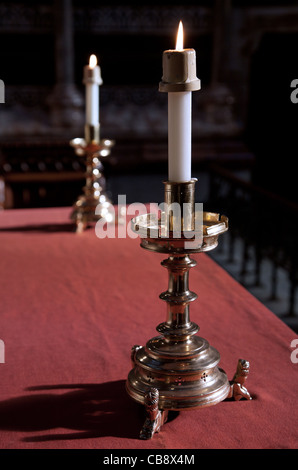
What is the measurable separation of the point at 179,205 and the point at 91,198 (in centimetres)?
138

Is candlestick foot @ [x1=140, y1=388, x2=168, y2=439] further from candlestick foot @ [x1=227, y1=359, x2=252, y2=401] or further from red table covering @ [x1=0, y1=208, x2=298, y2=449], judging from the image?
candlestick foot @ [x1=227, y1=359, x2=252, y2=401]

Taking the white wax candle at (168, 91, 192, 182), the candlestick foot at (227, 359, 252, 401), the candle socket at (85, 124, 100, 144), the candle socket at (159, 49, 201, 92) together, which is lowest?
the candlestick foot at (227, 359, 252, 401)

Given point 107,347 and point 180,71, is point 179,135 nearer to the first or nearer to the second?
point 180,71

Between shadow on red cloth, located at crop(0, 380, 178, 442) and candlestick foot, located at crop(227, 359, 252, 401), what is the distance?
15 centimetres

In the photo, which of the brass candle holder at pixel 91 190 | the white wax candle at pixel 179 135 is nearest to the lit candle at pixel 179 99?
the white wax candle at pixel 179 135

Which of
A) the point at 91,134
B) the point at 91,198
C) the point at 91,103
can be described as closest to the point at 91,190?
the point at 91,198

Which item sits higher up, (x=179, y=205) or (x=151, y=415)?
(x=179, y=205)

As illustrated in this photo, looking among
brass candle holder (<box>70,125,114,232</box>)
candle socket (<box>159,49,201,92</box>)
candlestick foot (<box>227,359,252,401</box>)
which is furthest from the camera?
brass candle holder (<box>70,125,114,232</box>)

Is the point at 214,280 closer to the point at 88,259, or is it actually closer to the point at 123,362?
the point at 88,259

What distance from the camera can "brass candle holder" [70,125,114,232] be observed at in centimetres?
218

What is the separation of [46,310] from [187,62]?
80cm

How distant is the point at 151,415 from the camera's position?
87 centimetres

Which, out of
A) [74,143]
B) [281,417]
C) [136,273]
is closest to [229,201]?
[74,143]

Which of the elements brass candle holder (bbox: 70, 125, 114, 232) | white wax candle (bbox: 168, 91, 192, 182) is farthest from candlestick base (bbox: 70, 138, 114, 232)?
white wax candle (bbox: 168, 91, 192, 182)
